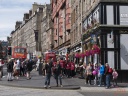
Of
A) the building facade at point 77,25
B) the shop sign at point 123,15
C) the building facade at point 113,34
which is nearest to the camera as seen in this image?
the building facade at point 113,34

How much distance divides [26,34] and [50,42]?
2117 inches

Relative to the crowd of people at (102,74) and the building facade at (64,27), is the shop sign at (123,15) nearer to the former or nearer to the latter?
the crowd of people at (102,74)

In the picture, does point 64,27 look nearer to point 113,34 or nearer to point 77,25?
point 77,25

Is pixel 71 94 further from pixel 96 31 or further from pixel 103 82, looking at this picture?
pixel 96 31

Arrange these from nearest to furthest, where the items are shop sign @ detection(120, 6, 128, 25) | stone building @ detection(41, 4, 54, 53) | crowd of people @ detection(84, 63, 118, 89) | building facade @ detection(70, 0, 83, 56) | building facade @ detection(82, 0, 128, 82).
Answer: crowd of people @ detection(84, 63, 118, 89) → building facade @ detection(82, 0, 128, 82) → shop sign @ detection(120, 6, 128, 25) → building facade @ detection(70, 0, 83, 56) → stone building @ detection(41, 4, 54, 53)

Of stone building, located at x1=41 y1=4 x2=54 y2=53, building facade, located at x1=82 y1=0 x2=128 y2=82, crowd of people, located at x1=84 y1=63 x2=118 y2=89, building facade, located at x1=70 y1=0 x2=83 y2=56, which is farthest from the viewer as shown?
stone building, located at x1=41 y1=4 x2=54 y2=53

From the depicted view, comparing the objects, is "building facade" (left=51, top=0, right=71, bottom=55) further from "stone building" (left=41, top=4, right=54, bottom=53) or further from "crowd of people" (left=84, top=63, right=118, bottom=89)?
"crowd of people" (left=84, top=63, right=118, bottom=89)

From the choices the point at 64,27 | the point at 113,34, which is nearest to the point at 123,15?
the point at 113,34

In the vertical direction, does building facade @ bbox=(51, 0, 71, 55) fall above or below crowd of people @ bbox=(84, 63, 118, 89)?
above

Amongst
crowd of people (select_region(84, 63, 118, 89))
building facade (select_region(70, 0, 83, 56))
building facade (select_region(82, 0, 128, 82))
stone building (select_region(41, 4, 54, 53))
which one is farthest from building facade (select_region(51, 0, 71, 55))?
crowd of people (select_region(84, 63, 118, 89))

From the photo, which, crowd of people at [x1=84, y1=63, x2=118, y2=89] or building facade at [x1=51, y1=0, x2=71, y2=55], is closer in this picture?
crowd of people at [x1=84, y1=63, x2=118, y2=89]

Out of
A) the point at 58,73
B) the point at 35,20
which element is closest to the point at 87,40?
the point at 58,73

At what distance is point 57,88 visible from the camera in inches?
835

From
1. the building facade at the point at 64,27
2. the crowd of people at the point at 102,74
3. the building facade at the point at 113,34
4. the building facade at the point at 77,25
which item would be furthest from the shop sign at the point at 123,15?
the building facade at the point at 64,27
